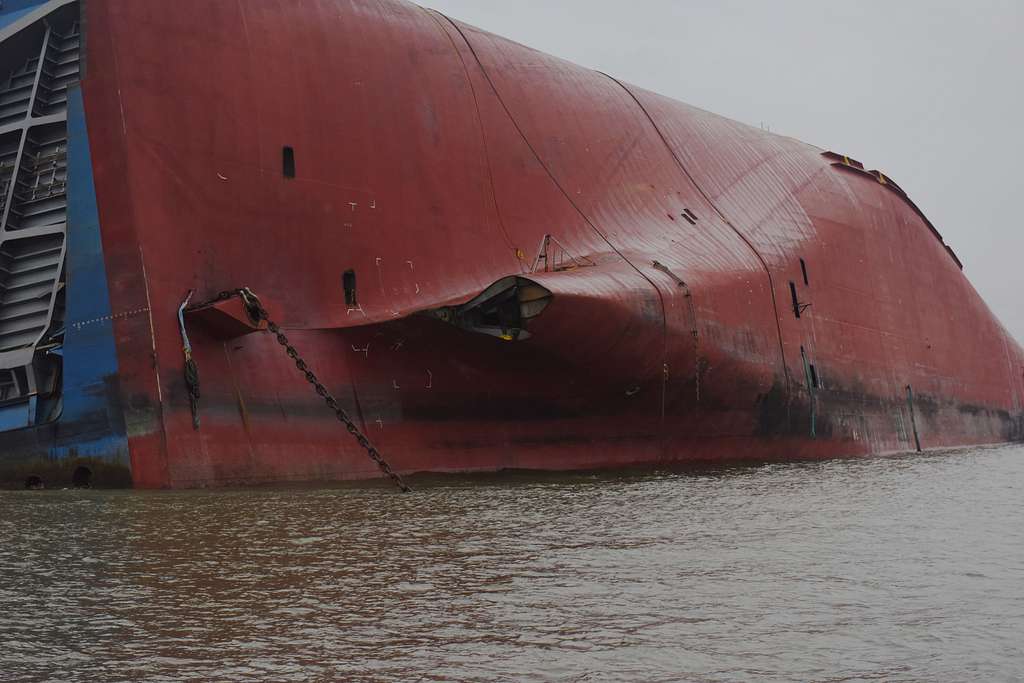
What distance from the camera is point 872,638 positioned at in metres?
3.76

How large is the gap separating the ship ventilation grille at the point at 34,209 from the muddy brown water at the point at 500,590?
1.99 metres

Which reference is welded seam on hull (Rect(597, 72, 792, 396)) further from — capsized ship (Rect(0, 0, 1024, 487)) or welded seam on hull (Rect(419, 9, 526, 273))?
welded seam on hull (Rect(419, 9, 526, 273))

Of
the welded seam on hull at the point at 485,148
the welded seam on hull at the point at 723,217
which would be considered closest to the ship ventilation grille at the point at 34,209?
the welded seam on hull at the point at 485,148

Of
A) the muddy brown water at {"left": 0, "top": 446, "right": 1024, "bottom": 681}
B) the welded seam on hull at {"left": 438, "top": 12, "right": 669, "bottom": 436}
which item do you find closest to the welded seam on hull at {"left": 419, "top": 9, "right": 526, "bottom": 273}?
the welded seam on hull at {"left": 438, "top": 12, "right": 669, "bottom": 436}

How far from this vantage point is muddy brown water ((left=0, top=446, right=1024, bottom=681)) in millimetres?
3402

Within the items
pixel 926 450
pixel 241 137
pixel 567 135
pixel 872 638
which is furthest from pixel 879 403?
pixel 872 638

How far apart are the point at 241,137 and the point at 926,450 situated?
1545 cm

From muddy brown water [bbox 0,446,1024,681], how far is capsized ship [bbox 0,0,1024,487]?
1.79m

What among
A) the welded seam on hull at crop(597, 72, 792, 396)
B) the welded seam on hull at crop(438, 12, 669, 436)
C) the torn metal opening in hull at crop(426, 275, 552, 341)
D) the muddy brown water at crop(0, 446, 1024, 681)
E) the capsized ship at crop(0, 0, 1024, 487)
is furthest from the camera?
the welded seam on hull at crop(597, 72, 792, 396)

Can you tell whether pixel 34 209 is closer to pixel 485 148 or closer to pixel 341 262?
pixel 341 262

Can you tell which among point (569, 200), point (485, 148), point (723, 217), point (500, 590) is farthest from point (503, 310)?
point (723, 217)

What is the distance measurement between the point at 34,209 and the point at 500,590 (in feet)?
25.4

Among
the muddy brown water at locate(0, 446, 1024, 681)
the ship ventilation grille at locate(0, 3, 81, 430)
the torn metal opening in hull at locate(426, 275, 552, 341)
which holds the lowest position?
the muddy brown water at locate(0, 446, 1024, 681)

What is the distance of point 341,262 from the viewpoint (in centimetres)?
1048
